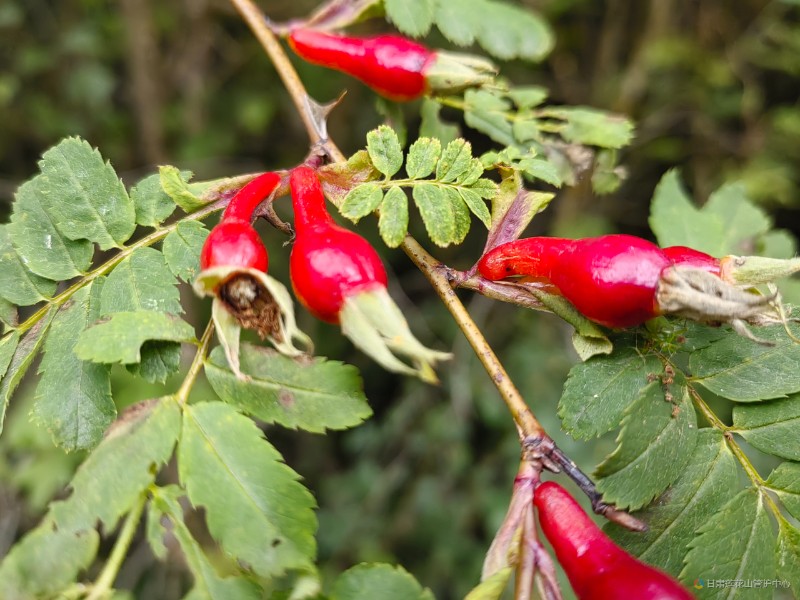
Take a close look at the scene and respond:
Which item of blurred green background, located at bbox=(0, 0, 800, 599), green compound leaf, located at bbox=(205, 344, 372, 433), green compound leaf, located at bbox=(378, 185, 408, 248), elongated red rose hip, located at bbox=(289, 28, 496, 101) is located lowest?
blurred green background, located at bbox=(0, 0, 800, 599)

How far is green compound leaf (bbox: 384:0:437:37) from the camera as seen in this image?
166cm

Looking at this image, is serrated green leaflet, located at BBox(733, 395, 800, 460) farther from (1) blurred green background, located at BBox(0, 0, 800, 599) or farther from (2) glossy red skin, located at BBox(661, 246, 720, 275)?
(1) blurred green background, located at BBox(0, 0, 800, 599)

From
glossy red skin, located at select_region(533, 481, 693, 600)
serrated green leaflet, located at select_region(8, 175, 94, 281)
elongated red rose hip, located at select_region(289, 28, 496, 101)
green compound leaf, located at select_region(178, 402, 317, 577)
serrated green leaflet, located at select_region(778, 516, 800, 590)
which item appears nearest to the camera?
glossy red skin, located at select_region(533, 481, 693, 600)

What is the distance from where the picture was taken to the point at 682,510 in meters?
1.09

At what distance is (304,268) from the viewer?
1.04 meters

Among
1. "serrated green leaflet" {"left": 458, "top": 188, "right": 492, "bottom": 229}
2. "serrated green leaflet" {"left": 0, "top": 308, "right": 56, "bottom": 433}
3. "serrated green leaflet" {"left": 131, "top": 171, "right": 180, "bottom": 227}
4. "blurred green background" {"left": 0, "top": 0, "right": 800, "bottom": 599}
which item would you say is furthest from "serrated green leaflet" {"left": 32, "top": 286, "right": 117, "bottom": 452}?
"blurred green background" {"left": 0, "top": 0, "right": 800, "bottom": 599}

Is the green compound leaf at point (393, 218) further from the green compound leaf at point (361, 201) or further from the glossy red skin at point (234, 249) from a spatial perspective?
the glossy red skin at point (234, 249)

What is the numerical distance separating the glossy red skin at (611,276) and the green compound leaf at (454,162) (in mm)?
249

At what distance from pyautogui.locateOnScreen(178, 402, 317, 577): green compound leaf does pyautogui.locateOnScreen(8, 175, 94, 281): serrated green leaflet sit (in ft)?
1.44

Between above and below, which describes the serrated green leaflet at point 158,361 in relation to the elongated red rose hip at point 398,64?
below

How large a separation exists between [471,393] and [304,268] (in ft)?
7.80

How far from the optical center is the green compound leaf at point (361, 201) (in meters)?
1.20

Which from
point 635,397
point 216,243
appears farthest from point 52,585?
point 635,397

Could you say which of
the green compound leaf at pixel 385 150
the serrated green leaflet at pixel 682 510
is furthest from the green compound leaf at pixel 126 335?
the serrated green leaflet at pixel 682 510
